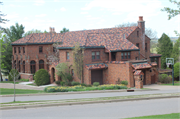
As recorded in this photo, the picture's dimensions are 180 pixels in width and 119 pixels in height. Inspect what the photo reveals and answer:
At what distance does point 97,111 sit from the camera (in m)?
11.5

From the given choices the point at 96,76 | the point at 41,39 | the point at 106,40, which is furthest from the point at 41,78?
the point at 106,40

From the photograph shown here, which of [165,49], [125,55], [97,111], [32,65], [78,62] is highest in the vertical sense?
[165,49]

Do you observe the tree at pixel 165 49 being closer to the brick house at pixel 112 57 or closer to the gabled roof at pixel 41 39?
the brick house at pixel 112 57

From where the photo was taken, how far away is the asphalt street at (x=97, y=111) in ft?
34.9

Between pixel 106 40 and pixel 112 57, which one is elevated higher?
pixel 106 40

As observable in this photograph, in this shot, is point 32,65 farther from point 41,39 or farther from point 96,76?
point 96,76

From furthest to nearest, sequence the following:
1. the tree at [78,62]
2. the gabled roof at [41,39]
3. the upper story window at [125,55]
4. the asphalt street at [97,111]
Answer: the gabled roof at [41,39]
the upper story window at [125,55]
the tree at [78,62]
the asphalt street at [97,111]

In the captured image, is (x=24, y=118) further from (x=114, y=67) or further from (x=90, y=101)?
(x=114, y=67)

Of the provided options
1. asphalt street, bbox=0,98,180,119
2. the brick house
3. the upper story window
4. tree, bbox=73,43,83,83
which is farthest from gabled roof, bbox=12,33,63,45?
asphalt street, bbox=0,98,180,119

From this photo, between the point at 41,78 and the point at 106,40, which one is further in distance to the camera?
the point at 41,78

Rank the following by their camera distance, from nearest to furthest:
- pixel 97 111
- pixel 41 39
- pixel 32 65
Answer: pixel 97 111, pixel 32 65, pixel 41 39

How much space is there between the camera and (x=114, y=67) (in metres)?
29.4

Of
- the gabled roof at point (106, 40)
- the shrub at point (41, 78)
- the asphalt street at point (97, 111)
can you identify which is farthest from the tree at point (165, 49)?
the asphalt street at point (97, 111)

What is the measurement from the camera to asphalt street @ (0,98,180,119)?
1062cm
